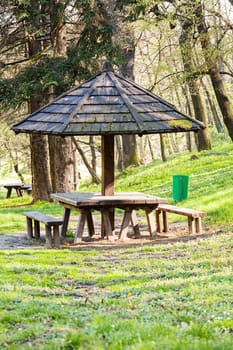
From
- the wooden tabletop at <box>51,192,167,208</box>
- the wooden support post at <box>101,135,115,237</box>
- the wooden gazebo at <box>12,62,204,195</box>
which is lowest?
the wooden tabletop at <box>51,192,167,208</box>

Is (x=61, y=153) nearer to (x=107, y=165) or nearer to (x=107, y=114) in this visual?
(x=107, y=165)

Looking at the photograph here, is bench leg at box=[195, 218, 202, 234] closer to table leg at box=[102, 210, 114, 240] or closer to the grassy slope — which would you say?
the grassy slope

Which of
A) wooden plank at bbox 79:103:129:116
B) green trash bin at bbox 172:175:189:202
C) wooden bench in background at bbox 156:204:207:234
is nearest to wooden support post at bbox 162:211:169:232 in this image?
wooden bench in background at bbox 156:204:207:234

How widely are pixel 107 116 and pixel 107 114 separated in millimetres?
78

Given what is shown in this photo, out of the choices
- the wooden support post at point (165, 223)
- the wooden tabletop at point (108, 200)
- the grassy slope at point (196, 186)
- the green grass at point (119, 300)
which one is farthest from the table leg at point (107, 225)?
the grassy slope at point (196, 186)

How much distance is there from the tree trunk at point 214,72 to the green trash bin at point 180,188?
10.4 ft

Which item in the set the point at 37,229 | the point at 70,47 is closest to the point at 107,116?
the point at 37,229

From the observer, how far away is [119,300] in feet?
22.0

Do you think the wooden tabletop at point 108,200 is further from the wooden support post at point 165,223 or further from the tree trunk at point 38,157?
the tree trunk at point 38,157

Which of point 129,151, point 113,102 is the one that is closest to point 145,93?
point 113,102

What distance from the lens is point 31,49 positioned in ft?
69.5

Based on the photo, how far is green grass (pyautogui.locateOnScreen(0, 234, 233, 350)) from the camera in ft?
16.3

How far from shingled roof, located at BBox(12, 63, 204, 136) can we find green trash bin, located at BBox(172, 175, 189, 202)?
4560 millimetres

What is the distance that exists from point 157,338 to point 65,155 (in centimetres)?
1545
